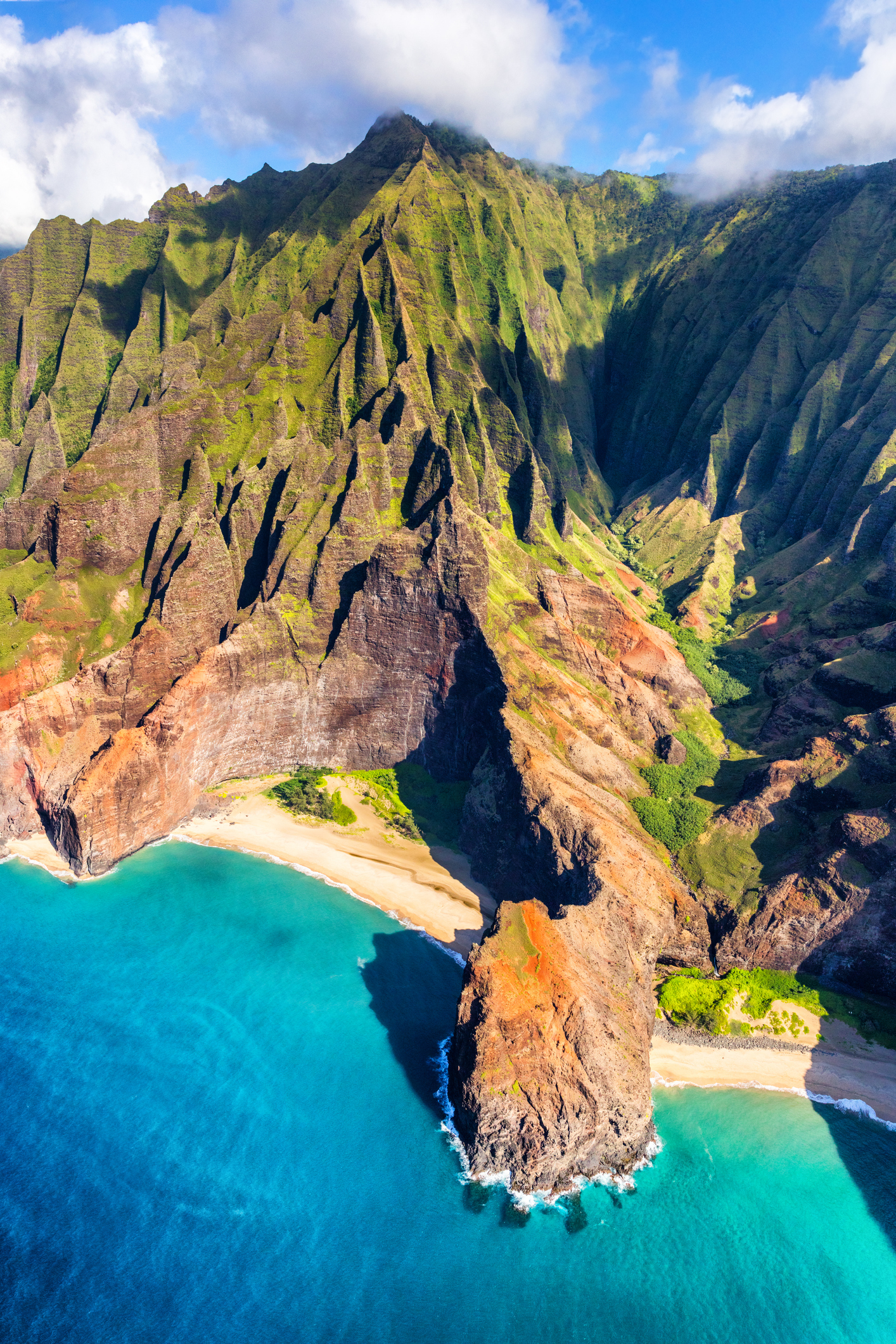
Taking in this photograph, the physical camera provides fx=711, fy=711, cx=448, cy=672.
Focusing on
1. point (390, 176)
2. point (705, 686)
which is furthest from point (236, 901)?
point (390, 176)

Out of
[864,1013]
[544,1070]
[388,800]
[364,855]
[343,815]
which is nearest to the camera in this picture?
[544,1070]

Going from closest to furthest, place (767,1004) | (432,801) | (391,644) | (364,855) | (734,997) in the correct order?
(767,1004) → (734,997) → (364,855) → (432,801) → (391,644)

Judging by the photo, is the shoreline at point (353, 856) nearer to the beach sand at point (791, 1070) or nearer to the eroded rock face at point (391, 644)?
the eroded rock face at point (391, 644)

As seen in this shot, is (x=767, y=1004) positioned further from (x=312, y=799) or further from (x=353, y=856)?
(x=312, y=799)

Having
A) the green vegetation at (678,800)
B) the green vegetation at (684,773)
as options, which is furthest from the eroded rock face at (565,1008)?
the green vegetation at (684,773)

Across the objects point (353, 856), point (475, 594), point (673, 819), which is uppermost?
point (475, 594)

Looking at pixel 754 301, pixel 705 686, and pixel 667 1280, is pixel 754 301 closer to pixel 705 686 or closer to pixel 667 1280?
pixel 705 686

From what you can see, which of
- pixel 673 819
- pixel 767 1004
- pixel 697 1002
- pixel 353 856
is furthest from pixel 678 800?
pixel 353 856
